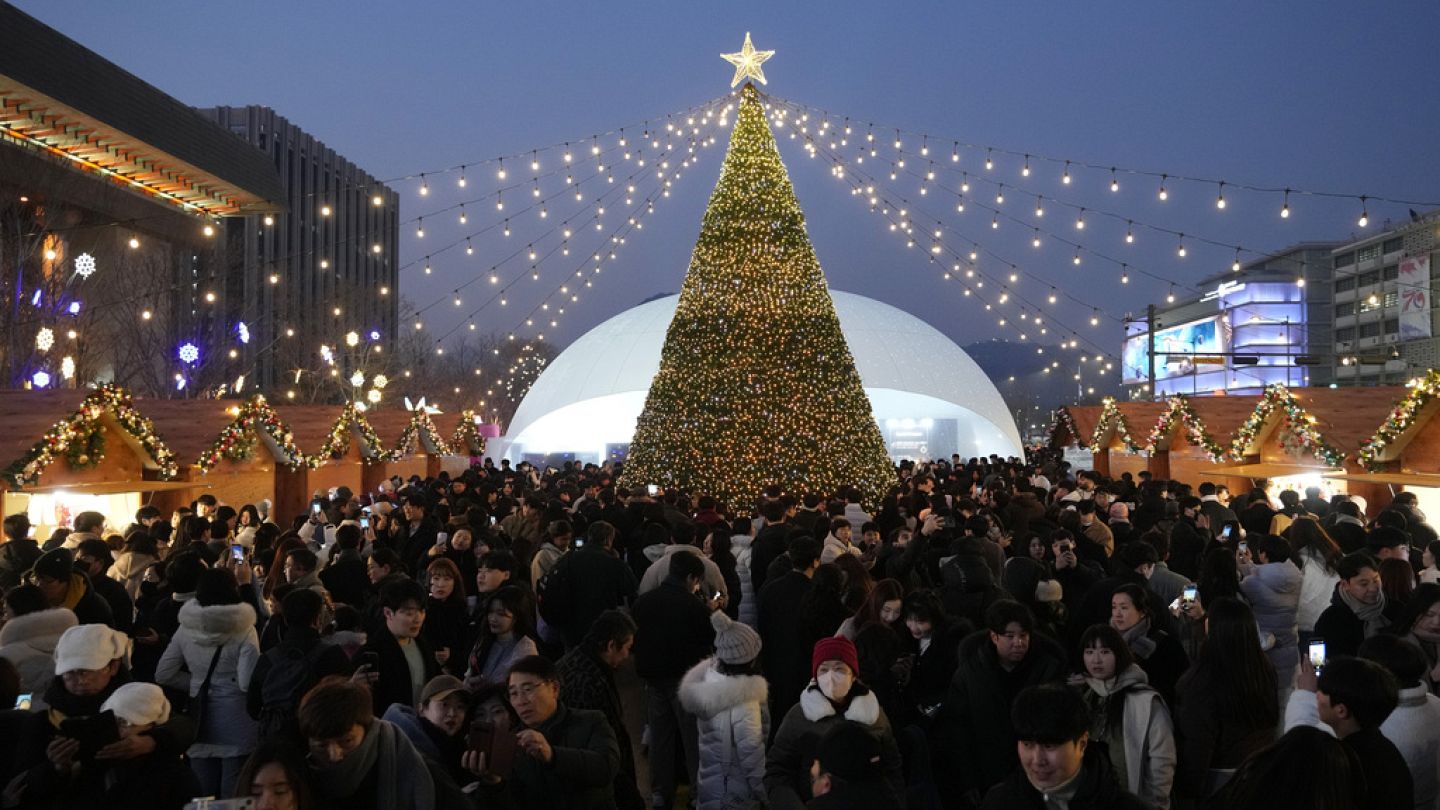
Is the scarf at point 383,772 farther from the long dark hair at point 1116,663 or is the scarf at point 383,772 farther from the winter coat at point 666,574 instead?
the winter coat at point 666,574

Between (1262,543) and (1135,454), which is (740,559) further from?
(1135,454)

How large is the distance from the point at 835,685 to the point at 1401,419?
13127 millimetres

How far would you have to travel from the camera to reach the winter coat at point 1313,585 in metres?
7.61

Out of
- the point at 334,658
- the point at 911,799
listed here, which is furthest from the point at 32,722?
the point at 911,799

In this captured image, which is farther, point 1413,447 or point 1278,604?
point 1413,447

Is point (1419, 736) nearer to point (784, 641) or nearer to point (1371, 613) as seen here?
point (1371, 613)

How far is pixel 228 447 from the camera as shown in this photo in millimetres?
16641

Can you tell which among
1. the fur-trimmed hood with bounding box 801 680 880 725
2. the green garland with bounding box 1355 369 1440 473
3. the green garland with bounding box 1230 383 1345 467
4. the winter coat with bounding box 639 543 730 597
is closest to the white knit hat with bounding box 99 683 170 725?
the fur-trimmed hood with bounding box 801 680 880 725

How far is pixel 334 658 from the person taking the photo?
507 centimetres

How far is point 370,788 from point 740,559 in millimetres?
6648

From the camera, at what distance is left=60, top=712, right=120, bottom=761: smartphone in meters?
3.72

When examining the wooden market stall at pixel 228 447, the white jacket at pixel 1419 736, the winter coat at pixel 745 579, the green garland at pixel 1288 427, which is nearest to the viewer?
the white jacket at pixel 1419 736

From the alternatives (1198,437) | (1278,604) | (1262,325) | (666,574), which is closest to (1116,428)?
(1198,437)

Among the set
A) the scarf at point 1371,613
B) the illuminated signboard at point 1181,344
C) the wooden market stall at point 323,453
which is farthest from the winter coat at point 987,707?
the illuminated signboard at point 1181,344
